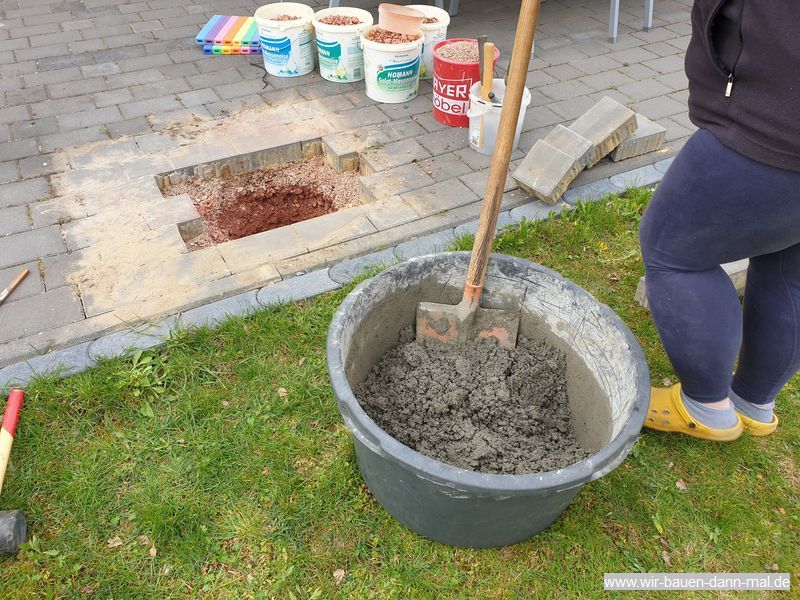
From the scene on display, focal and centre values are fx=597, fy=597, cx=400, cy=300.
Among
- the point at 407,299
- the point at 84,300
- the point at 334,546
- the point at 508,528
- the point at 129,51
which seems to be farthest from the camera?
the point at 129,51

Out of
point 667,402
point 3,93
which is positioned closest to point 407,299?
point 667,402

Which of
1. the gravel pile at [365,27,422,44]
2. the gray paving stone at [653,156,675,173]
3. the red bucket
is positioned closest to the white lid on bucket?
the gravel pile at [365,27,422,44]

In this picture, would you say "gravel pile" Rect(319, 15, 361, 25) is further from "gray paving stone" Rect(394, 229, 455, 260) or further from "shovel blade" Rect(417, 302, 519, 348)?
"shovel blade" Rect(417, 302, 519, 348)

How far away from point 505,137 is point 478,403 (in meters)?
0.90

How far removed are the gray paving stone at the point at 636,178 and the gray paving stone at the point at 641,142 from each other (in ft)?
0.45

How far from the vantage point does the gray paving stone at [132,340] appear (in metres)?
2.53

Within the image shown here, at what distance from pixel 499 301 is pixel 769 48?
1.10 meters

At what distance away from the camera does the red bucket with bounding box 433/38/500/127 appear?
12.2 feet

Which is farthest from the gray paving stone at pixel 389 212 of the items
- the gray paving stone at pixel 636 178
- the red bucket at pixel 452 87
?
the gray paving stone at pixel 636 178

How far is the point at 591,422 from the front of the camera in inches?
79.7

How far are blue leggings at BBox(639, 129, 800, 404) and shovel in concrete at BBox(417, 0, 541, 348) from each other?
47cm

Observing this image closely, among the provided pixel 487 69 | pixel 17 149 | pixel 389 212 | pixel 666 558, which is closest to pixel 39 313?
pixel 17 149

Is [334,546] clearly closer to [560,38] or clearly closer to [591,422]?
[591,422]

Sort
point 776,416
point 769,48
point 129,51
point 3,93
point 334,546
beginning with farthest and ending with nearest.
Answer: point 129,51 < point 3,93 < point 776,416 < point 334,546 < point 769,48
